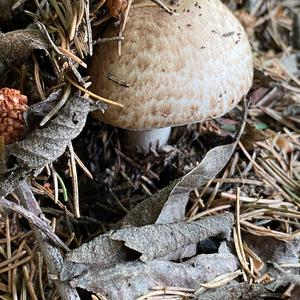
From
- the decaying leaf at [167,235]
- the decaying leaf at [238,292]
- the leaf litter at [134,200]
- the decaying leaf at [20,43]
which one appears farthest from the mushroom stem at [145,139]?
the decaying leaf at [238,292]

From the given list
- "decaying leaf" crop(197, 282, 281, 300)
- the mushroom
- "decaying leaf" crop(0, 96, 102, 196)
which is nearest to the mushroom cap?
the mushroom

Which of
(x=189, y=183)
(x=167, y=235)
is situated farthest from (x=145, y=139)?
(x=167, y=235)

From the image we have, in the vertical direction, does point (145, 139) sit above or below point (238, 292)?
above

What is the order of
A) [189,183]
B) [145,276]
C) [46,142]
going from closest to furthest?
[46,142], [145,276], [189,183]

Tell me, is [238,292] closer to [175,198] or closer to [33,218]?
[175,198]

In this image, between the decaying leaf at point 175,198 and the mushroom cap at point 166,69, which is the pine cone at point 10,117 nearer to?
the mushroom cap at point 166,69

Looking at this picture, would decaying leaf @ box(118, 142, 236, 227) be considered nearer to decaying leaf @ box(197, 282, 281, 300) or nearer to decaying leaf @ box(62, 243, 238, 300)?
decaying leaf @ box(62, 243, 238, 300)
